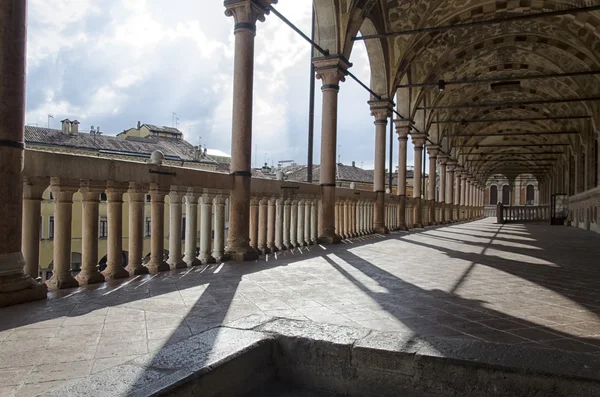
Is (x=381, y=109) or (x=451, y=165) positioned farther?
(x=451, y=165)

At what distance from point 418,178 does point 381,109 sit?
6.50 metres

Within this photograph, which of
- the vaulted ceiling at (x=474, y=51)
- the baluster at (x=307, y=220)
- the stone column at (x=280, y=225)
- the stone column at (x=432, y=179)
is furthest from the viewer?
the stone column at (x=432, y=179)

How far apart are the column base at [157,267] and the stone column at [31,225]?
138 centimetres

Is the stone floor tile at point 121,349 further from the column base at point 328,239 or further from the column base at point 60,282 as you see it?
the column base at point 328,239

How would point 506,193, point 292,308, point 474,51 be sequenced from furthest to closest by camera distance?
point 506,193, point 474,51, point 292,308

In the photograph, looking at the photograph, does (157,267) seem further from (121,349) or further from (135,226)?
(121,349)

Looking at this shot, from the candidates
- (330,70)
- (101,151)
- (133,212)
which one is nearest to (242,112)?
(133,212)

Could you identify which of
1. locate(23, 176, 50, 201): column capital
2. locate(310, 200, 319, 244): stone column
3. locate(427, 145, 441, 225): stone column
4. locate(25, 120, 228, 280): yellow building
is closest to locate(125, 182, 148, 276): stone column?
locate(23, 176, 50, 201): column capital

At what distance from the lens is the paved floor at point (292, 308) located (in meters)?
2.52

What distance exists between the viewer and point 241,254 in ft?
22.5

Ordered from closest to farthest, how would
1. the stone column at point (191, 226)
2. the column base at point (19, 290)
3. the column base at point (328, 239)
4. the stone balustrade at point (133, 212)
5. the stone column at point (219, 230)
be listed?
1. the column base at point (19, 290)
2. the stone balustrade at point (133, 212)
3. the stone column at point (191, 226)
4. the stone column at point (219, 230)
5. the column base at point (328, 239)

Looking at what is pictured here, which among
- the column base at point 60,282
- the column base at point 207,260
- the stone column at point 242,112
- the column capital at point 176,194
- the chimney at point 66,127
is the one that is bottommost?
the column base at point 207,260

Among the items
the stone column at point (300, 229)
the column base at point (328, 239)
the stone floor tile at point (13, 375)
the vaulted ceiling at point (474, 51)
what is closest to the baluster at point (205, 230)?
the stone column at point (300, 229)

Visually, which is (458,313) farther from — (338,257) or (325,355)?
(338,257)
